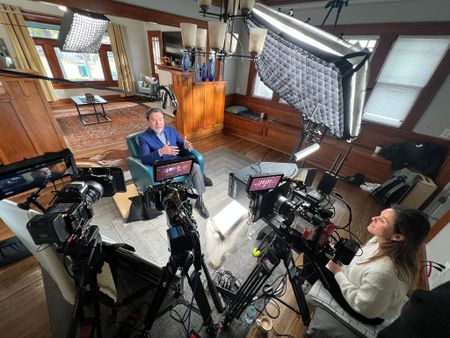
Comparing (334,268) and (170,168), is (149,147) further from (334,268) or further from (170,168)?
(334,268)

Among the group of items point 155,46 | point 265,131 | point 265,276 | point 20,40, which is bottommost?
point 265,131

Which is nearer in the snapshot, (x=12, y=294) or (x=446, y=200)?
(x=12, y=294)

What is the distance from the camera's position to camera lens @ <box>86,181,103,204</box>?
852 millimetres

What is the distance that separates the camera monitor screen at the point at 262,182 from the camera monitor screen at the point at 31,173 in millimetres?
930

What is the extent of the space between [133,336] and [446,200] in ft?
10.7

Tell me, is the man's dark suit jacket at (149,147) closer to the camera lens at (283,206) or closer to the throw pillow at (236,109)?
the camera lens at (283,206)

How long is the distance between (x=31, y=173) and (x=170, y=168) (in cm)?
62

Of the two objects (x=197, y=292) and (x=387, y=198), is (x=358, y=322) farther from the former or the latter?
(x=387, y=198)

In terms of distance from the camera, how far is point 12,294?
130cm

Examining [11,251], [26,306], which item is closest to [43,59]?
[11,251]

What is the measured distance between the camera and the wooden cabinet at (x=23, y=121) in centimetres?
177

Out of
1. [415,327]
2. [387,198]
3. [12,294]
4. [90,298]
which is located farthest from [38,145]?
[387,198]

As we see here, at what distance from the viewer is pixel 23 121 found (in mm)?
1896

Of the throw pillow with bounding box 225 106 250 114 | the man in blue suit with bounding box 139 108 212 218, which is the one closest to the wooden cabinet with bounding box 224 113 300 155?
the throw pillow with bounding box 225 106 250 114
